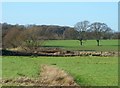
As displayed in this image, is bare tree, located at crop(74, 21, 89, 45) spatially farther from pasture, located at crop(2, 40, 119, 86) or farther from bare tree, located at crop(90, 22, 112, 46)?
pasture, located at crop(2, 40, 119, 86)

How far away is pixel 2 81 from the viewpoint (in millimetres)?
21062

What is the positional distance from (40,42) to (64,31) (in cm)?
3601

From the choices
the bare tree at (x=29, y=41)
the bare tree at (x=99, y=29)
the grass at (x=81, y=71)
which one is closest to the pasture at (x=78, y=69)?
the grass at (x=81, y=71)

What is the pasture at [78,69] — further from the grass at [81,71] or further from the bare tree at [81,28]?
the bare tree at [81,28]

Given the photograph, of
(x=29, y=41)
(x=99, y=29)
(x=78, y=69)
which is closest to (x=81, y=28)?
(x=99, y=29)

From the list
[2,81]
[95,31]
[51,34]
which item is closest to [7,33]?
[51,34]

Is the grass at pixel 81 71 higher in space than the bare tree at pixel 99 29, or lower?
lower

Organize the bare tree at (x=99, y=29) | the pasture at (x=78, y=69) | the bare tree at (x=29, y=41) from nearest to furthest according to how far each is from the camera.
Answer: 1. the pasture at (x=78, y=69)
2. the bare tree at (x=29, y=41)
3. the bare tree at (x=99, y=29)

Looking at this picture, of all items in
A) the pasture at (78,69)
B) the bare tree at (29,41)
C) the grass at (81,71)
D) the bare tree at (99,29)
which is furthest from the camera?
the bare tree at (99,29)

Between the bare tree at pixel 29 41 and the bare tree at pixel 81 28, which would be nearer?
the bare tree at pixel 29 41

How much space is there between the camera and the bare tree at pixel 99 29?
108 metres

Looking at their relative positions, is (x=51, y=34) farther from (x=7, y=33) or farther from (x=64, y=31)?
(x=7, y=33)

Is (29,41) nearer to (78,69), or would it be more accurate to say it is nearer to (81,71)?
(78,69)

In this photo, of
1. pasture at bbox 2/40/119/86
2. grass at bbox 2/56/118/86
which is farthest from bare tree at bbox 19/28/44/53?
grass at bbox 2/56/118/86
